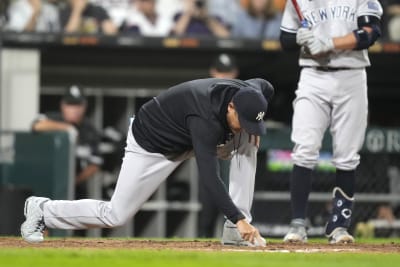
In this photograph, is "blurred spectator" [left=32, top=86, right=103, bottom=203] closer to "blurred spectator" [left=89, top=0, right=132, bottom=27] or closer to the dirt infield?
"blurred spectator" [left=89, top=0, right=132, bottom=27]

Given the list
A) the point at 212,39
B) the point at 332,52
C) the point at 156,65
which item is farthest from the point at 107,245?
the point at 156,65

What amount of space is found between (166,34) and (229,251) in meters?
6.19

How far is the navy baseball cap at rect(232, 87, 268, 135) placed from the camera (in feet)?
19.2

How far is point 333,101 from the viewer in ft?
24.0

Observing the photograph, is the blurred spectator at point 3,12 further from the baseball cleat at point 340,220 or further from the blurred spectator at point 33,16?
the baseball cleat at point 340,220

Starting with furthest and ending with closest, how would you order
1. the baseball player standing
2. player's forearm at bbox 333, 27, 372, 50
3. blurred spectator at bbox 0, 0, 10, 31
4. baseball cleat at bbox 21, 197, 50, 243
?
blurred spectator at bbox 0, 0, 10, 31 < the baseball player standing < player's forearm at bbox 333, 27, 372, 50 < baseball cleat at bbox 21, 197, 50, 243

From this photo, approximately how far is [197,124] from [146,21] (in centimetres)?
627

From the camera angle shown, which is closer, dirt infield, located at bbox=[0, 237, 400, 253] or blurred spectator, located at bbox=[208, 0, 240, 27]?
Answer: dirt infield, located at bbox=[0, 237, 400, 253]

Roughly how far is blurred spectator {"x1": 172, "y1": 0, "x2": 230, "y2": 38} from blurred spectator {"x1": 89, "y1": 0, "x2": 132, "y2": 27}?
0.60 metres

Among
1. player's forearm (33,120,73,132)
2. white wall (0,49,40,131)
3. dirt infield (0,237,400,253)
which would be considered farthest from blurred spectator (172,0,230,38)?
dirt infield (0,237,400,253)

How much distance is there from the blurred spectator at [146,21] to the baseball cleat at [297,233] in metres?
5.13

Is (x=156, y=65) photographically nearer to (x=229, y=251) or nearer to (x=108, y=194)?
(x=108, y=194)

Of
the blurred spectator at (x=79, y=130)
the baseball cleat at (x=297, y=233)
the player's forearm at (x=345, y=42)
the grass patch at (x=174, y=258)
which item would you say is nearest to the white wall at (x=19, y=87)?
the blurred spectator at (x=79, y=130)

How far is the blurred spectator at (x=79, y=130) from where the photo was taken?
1062 centimetres
